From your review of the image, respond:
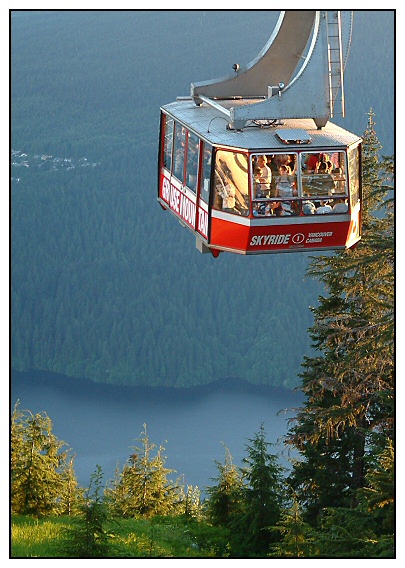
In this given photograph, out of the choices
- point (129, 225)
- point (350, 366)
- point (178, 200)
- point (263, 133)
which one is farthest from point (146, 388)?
point (263, 133)

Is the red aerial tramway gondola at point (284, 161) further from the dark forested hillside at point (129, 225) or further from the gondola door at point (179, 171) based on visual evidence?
the dark forested hillside at point (129, 225)

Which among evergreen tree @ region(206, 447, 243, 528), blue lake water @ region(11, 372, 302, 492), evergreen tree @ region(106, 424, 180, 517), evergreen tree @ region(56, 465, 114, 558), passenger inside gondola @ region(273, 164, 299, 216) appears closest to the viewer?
passenger inside gondola @ region(273, 164, 299, 216)

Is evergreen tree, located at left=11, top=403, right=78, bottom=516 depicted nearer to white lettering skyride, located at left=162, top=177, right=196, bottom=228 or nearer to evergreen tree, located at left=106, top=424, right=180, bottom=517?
evergreen tree, located at left=106, top=424, right=180, bottom=517

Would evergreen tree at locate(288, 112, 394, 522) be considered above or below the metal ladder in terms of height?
below

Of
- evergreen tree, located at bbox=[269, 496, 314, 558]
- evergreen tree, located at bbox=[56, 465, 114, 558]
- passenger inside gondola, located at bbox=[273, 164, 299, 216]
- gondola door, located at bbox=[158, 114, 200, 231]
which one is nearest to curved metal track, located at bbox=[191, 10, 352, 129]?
gondola door, located at bbox=[158, 114, 200, 231]

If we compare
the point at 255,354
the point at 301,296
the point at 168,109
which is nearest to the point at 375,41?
the point at 301,296

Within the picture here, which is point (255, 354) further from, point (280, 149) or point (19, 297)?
point (280, 149)

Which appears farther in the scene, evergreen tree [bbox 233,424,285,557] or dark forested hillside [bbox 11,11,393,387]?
dark forested hillside [bbox 11,11,393,387]

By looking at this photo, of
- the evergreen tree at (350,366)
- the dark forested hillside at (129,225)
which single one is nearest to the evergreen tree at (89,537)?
the evergreen tree at (350,366)
